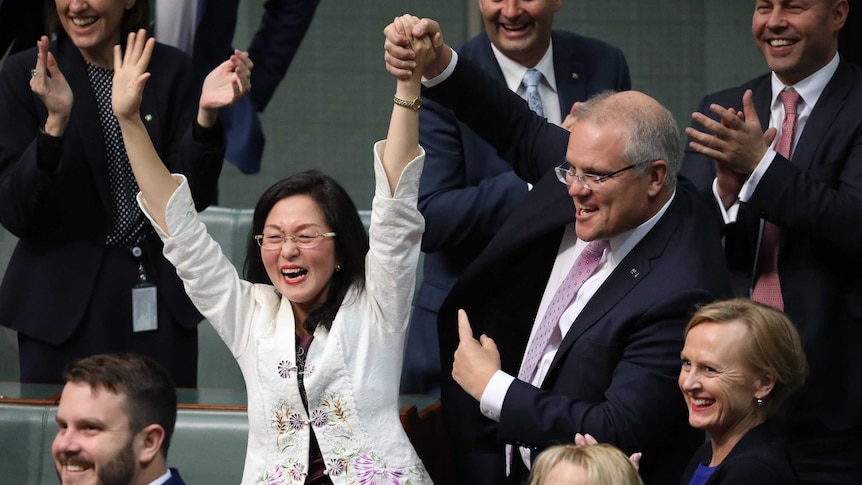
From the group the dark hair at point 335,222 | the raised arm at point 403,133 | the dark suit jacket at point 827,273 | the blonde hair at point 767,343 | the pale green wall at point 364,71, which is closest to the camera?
the blonde hair at point 767,343

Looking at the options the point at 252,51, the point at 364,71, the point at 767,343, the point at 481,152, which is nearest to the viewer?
the point at 767,343

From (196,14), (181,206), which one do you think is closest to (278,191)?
(181,206)

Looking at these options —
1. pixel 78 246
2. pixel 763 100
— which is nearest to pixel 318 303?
pixel 78 246

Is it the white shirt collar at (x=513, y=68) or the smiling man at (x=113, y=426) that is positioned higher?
the white shirt collar at (x=513, y=68)

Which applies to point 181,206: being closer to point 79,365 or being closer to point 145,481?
point 79,365

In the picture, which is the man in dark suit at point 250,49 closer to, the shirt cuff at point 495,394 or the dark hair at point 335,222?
the dark hair at point 335,222

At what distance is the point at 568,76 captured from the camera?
11.5 feet

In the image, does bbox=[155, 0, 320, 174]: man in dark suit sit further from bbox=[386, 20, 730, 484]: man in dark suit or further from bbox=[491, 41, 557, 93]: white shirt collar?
bbox=[386, 20, 730, 484]: man in dark suit

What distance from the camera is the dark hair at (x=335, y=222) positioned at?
2848 millimetres

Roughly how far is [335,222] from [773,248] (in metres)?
0.98

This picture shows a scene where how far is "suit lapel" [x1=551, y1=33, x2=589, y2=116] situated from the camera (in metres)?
3.47

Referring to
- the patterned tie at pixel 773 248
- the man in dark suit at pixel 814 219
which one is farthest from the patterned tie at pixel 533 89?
the patterned tie at pixel 773 248

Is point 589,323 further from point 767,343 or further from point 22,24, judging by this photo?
point 22,24

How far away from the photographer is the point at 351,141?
5.84m
